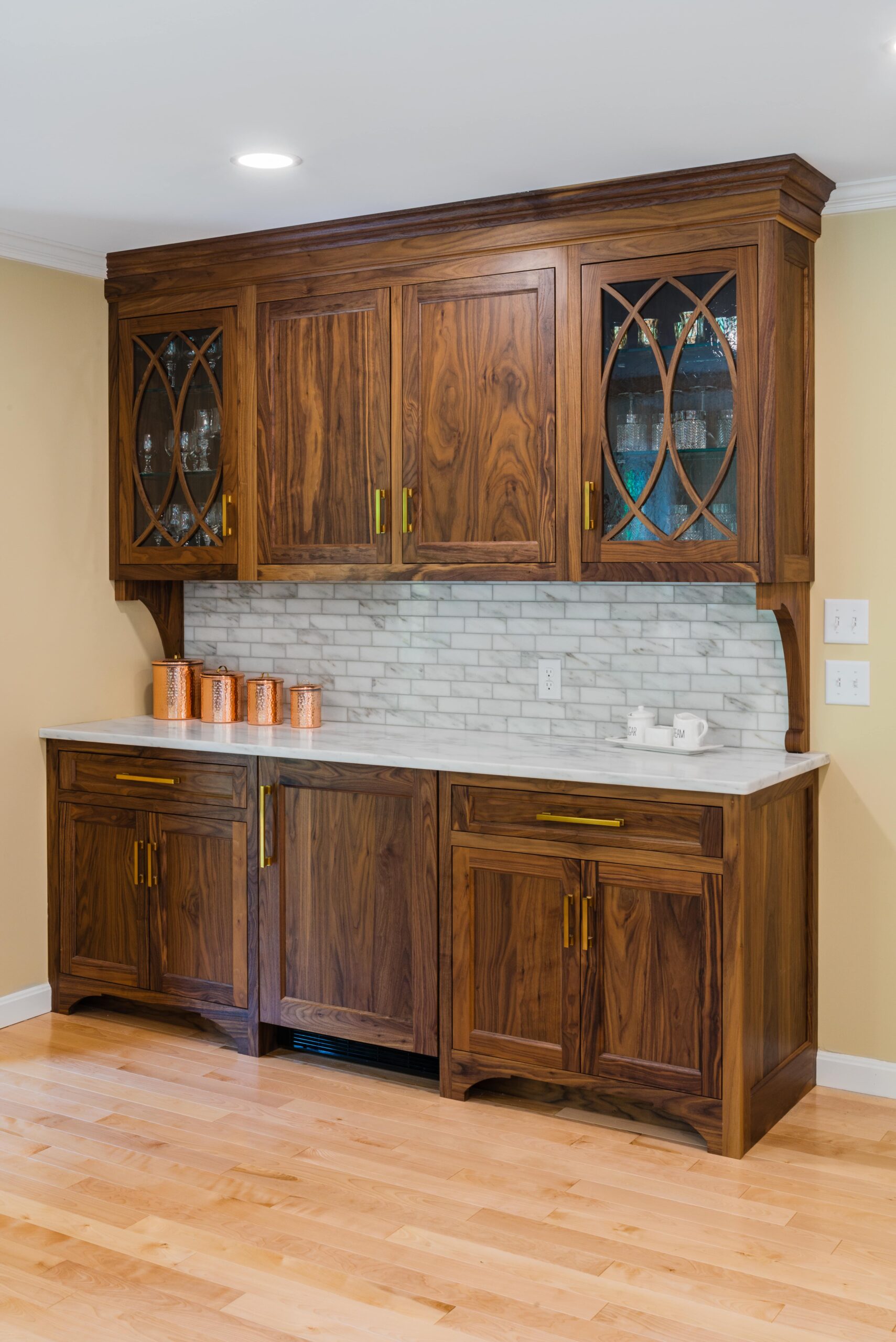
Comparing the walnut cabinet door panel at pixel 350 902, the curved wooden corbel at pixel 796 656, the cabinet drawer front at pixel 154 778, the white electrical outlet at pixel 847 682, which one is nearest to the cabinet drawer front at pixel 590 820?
the walnut cabinet door panel at pixel 350 902

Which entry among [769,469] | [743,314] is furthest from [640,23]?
[769,469]

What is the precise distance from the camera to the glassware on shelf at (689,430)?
3379 mm

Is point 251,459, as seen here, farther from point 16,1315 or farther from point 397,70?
point 16,1315

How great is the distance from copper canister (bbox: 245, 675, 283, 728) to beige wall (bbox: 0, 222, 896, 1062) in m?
0.57

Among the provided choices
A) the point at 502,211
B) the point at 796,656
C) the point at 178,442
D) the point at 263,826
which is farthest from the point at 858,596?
the point at 178,442

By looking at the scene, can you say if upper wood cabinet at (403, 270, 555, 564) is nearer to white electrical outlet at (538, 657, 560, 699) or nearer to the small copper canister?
white electrical outlet at (538, 657, 560, 699)

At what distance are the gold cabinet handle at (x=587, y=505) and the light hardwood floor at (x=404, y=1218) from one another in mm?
1596

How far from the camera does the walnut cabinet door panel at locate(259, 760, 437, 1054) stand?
11.7 feet

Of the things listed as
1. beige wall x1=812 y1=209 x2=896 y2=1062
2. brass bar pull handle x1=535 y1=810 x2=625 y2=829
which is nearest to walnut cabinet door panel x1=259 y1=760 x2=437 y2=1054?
brass bar pull handle x1=535 y1=810 x2=625 y2=829

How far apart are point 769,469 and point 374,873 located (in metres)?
1.54

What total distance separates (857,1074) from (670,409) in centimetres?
192

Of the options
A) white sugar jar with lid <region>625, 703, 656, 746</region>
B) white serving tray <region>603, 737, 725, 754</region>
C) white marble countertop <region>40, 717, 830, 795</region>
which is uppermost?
white sugar jar with lid <region>625, 703, 656, 746</region>

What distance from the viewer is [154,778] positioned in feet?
13.3

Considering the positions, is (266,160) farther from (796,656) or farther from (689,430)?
(796,656)
